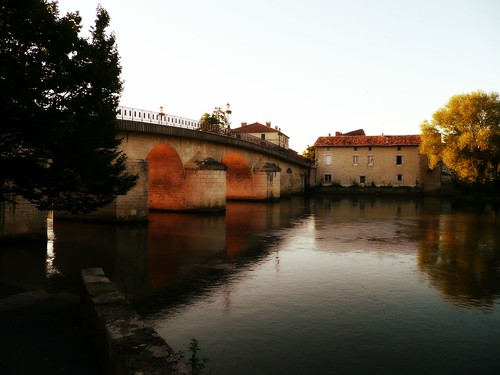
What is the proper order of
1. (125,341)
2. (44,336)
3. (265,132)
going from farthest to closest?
(265,132)
(44,336)
(125,341)

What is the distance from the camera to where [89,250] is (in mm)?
12547

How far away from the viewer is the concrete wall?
1288 cm

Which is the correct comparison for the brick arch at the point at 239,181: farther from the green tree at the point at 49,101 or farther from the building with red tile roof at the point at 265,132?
the building with red tile roof at the point at 265,132

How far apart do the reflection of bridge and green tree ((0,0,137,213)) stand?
966 centimetres

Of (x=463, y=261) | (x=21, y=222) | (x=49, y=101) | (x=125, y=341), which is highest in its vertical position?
(x=49, y=101)

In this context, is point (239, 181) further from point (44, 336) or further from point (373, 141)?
point (44, 336)

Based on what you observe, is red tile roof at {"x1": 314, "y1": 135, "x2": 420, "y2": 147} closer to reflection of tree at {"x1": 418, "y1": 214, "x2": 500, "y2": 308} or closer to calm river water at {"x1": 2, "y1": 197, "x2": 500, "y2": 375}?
reflection of tree at {"x1": 418, "y1": 214, "x2": 500, "y2": 308}

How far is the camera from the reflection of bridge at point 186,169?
18.7m

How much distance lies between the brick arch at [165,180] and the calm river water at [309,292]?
721cm

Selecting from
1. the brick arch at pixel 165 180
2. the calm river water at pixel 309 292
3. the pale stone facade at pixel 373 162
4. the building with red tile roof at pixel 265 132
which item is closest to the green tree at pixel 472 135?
the pale stone facade at pixel 373 162

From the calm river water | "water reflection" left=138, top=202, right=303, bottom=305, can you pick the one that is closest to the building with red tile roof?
"water reflection" left=138, top=202, right=303, bottom=305

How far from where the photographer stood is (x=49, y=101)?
773 centimetres

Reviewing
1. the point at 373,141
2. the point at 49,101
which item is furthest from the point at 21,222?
the point at 373,141

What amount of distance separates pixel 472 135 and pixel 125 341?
138ft
